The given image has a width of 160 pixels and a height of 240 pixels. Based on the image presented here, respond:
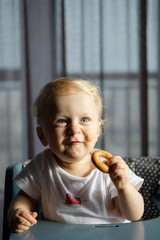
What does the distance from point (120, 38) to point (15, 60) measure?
2.58 ft

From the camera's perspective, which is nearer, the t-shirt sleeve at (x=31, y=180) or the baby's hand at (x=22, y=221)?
the baby's hand at (x=22, y=221)

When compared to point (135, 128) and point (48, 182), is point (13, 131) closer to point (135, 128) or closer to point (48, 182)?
point (135, 128)

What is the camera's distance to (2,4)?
2016 millimetres

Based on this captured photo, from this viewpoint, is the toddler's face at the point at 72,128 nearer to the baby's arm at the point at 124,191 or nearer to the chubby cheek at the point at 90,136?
the chubby cheek at the point at 90,136

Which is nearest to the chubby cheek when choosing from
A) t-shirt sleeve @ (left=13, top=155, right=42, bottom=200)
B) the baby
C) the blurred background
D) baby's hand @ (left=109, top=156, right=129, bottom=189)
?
the baby

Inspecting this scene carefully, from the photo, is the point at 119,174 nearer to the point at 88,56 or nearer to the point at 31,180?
the point at 31,180

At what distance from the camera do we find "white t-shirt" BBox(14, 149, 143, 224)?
847mm

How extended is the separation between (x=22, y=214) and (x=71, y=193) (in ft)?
0.55

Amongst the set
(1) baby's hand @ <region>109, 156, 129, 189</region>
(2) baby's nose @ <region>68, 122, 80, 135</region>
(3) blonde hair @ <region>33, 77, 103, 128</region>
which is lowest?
(1) baby's hand @ <region>109, 156, 129, 189</region>

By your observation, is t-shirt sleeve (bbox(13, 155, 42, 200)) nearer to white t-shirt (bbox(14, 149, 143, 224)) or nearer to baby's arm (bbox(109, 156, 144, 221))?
white t-shirt (bbox(14, 149, 143, 224))

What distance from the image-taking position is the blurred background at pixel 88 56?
202 centimetres

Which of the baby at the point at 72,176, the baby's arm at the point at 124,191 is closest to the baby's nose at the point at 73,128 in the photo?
the baby at the point at 72,176

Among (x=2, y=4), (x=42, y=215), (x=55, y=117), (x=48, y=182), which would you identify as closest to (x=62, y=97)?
(x=55, y=117)

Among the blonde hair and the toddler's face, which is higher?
the blonde hair
